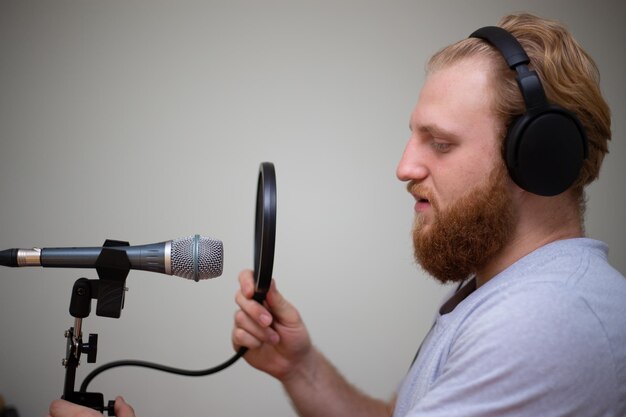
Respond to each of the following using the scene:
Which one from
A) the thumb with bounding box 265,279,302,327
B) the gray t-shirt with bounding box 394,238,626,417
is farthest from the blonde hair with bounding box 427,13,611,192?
the thumb with bounding box 265,279,302,327

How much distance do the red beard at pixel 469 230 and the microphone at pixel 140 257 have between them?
49 centimetres

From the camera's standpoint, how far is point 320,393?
1.47m

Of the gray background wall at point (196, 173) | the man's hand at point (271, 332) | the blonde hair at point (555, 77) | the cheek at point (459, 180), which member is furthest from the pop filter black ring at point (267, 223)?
the gray background wall at point (196, 173)

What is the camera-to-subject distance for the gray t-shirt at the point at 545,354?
85 cm

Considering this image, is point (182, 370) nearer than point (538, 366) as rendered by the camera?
No

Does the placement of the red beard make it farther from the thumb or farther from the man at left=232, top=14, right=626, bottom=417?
the thumb

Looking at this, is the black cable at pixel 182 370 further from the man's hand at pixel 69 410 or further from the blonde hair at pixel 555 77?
the blonde hair at pixel 555 77

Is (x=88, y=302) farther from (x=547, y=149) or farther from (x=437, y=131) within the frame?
(x=547, y=149)

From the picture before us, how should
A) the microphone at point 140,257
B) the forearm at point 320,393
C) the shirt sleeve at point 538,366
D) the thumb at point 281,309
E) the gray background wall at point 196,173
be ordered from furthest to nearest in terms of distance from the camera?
the gray background wall at point 196,173
the forearm at point 320,393
the thumb at point 281,309
the microphone at point 140,257
the shirt sleeve at point 538,366

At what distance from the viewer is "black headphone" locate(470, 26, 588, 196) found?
1.01 metres

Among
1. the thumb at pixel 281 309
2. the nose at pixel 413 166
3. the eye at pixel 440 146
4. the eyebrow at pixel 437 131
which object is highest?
the eyebrow at pixel 437 131

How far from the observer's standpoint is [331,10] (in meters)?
2.67

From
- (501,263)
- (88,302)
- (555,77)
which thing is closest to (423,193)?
(501,263)

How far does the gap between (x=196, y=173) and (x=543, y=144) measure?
1867mm
